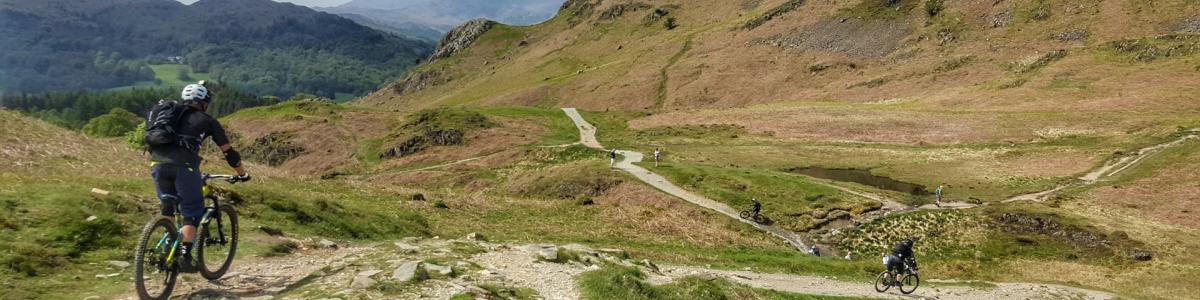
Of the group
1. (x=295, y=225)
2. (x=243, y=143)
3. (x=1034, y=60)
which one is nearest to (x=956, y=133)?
(x=1034, y=60)

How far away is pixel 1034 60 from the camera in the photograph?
113 m

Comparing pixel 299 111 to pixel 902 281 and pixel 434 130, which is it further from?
pixel 902 281

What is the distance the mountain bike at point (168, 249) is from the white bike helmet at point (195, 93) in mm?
1821

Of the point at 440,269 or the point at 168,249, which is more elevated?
the point at 168,249

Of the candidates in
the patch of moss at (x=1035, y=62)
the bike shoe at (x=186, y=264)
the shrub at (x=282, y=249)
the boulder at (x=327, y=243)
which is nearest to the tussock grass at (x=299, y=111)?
the boulder at (x=327, y=243)

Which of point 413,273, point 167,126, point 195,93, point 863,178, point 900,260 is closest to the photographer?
point 167,126

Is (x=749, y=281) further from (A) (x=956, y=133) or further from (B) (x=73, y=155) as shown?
(A) (x=956, y=133)

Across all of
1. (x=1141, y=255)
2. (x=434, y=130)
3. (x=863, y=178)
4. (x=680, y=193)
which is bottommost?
(x=1141, y=255)

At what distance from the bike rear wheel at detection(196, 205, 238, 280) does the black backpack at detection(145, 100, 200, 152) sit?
2.18 m

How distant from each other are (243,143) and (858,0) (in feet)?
504

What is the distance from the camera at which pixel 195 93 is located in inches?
456

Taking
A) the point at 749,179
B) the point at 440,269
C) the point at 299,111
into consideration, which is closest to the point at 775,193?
the point at 749,179

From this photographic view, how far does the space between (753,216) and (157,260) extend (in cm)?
4339

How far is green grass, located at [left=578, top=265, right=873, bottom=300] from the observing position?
15352 millimetres
